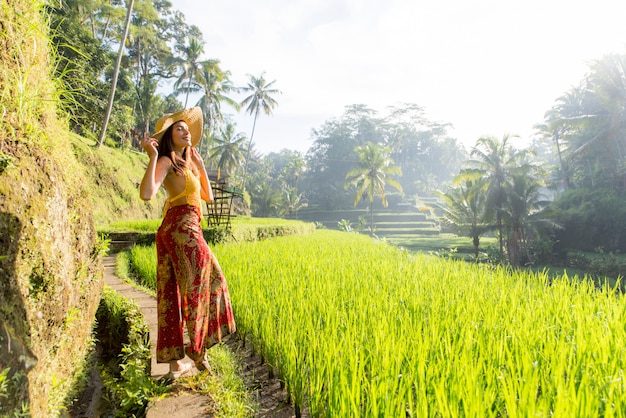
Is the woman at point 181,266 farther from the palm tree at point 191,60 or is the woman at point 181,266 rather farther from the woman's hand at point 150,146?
the palm tree at point 191,60

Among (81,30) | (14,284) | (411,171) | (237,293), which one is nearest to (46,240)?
(14,284)

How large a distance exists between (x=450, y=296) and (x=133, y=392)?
2.20 m

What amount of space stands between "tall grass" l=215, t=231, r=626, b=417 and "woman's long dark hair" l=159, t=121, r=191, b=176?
1.06 metres

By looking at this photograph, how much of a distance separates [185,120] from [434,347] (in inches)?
70.9

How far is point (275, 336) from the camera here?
216 cm

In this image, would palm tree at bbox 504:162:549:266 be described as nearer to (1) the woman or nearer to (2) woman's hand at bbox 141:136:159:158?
(1) the woman

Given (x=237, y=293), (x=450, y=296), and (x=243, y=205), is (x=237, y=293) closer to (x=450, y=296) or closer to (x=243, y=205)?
(x=450, y=296)

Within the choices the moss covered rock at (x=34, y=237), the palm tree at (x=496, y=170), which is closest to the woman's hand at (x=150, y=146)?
the moss covered rock at (x=34, y=237)

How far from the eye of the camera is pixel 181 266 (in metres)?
1.89

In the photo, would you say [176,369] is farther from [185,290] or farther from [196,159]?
[196,159]

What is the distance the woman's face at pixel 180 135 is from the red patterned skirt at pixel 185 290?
1.17 ft

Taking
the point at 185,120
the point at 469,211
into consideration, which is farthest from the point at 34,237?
the point at 469,211

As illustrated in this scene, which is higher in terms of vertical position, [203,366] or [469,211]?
[469,211]

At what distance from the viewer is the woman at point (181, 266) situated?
188 centimetres
